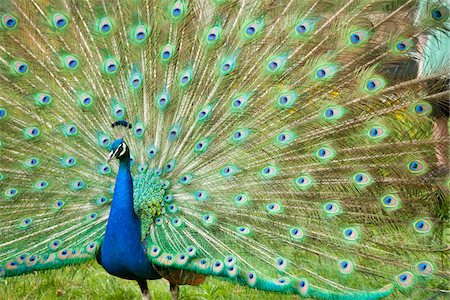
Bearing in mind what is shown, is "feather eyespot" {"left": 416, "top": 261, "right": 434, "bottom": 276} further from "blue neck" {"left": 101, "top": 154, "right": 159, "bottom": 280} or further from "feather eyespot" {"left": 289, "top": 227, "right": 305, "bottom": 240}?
"blue neck" {"left": 101, "top": 154, "right": 159, "bottom": 280}

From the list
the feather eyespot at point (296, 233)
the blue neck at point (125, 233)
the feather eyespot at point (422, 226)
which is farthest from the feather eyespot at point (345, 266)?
the blue neck at point (125, 233)

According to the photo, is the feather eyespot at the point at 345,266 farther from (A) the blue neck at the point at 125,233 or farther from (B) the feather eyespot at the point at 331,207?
(A) the blue neck at the point at 125,233

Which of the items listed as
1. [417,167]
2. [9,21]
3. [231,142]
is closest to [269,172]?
[231,142]

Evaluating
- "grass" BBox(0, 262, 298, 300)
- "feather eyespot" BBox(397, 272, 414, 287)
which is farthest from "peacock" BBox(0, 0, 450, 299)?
"grass" BBox(0, 262, 298, 300)

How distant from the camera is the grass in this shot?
3.89 meters

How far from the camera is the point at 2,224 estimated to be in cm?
345

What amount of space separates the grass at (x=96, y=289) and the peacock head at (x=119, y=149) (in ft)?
3.04

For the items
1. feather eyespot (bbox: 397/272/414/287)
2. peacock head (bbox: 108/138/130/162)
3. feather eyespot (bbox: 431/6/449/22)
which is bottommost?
feather eyespot (bbox: 397/272/414/287)

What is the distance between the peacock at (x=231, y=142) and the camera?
10.5 feet

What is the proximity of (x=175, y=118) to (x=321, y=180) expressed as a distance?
730 millimetres

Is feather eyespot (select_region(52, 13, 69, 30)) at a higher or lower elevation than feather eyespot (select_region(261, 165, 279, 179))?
higher

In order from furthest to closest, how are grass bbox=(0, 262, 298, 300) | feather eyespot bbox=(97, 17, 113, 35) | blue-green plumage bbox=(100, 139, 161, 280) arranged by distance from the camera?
grass bbox=(0, 262, 298, 300), feather eyespot bbox=(97, 17, 113, 35), blue-green plumage bbox=(100, 139, 161, 280)

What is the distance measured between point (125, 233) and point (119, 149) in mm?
381

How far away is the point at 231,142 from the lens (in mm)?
3322
